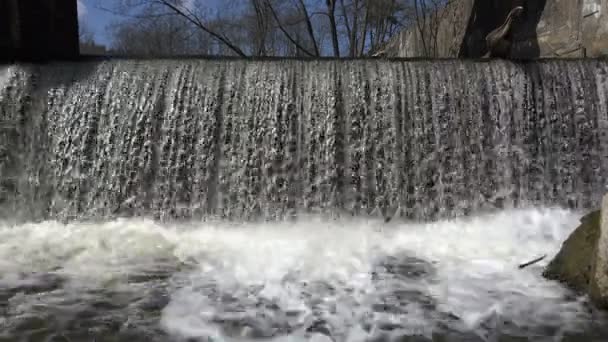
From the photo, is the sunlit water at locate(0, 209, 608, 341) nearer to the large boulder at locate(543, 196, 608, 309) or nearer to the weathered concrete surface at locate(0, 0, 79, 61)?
the large boulder at locate(543, 196, 608, 309)

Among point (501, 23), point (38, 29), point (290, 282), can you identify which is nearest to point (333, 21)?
point (501, 23)

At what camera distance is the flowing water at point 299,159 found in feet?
16.2

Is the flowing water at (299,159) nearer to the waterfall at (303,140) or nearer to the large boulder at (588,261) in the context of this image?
the waterfall at (303,140)

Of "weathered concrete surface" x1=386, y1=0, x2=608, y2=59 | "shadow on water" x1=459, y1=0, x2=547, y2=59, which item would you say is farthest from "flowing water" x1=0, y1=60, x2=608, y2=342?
"shadow on water" x1=459, y1=0, x2=547, y2=59

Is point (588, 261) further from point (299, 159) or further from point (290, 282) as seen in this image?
point (299, 159)

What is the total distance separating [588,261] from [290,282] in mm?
1930

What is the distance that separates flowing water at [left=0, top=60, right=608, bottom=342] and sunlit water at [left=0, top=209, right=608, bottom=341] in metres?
0.05

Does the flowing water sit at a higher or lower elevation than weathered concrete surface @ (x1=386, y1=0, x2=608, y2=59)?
lower

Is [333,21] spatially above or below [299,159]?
above

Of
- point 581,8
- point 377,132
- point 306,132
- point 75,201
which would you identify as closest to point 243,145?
point 306,132

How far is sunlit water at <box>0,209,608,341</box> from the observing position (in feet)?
9.38

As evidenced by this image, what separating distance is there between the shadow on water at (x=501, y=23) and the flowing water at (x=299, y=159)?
3.45 meters

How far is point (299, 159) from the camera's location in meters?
5.84

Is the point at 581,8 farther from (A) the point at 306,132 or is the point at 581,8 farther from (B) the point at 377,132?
(A) the point at 306,132
